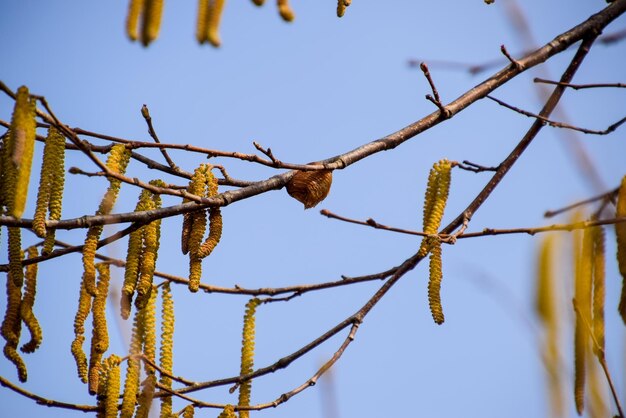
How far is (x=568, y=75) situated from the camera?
3564mm

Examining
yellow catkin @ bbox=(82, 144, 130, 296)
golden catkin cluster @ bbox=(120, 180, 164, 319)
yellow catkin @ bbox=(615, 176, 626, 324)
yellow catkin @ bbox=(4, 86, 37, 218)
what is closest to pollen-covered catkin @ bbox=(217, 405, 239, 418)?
golden catkin cluster @ bbox=(120, 180, 164, 319)

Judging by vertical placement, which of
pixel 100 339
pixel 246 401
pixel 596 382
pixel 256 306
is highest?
pixel 256 306

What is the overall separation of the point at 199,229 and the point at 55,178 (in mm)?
513

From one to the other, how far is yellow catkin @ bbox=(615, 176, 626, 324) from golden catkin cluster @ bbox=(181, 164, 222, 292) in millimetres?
1355

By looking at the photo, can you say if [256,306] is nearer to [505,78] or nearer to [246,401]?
[246,401]

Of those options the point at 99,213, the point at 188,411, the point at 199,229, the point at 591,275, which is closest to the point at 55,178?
the point at 99,213

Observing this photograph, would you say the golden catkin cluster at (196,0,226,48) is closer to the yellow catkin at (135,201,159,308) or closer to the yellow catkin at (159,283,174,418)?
the yellow catkin at (135,201,159,308)

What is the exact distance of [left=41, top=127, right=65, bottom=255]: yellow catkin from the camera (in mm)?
2408

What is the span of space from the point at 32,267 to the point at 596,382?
85.1 inches

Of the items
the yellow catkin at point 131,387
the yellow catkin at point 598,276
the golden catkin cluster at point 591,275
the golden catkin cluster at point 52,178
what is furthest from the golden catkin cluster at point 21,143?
the yellow catkin at point 598,276

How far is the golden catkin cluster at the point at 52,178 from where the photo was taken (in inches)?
93.7

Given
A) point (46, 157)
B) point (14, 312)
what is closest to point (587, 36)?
point (46, 157)

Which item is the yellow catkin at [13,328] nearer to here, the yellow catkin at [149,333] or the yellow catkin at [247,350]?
the yellow catkin at [149,333]

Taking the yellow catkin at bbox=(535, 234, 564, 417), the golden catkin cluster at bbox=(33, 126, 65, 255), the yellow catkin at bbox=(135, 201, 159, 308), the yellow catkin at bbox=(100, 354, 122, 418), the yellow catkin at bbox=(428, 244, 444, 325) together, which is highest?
the golden catkin cluster at bbox=(33, 126, 65, 255)
